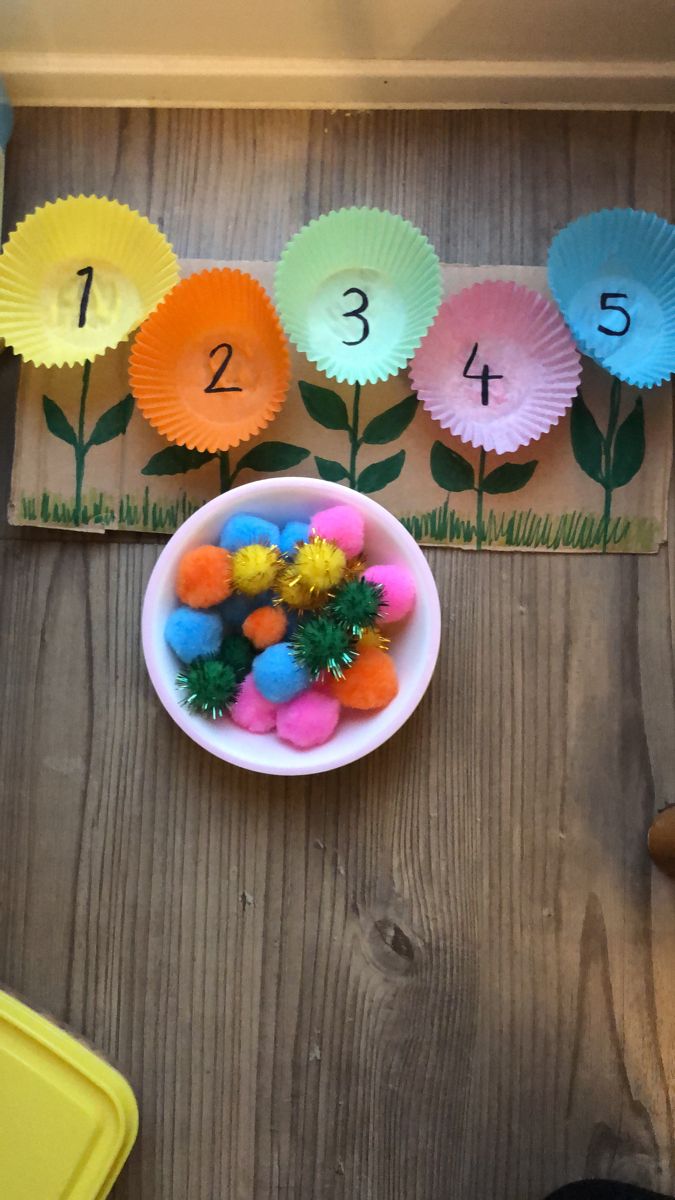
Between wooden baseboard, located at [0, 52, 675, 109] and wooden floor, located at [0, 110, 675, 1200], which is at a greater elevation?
wooden baseboard, located at [0, 52, 675, 109]

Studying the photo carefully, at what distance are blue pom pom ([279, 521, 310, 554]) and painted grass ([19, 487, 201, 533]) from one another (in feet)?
0.38

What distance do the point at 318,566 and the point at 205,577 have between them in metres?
0.10

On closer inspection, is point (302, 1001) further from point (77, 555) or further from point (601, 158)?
point (601, 158)

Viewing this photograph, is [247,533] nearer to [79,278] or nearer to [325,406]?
[325,406]

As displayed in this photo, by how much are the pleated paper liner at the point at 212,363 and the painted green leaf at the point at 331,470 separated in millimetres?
65

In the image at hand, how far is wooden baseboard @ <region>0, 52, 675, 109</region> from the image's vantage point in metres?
0.84

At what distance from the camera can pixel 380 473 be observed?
83cm

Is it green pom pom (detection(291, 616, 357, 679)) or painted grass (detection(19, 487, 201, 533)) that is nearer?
green pom pom (detection(291, 616, 357, 679))

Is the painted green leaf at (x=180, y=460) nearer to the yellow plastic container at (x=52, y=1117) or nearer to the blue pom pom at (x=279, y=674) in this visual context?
the blue pom pom at (x=279, y=674)

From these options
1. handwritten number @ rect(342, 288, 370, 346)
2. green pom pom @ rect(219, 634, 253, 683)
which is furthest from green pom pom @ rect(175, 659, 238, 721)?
handwritten number @ rect(342, 288, 370, 346)

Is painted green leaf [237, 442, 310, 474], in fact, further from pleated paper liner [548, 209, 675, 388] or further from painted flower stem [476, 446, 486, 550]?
pleated paper liner [548, 209, 675, 388]

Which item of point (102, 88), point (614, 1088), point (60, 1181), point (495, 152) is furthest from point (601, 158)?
point (60, 1181)

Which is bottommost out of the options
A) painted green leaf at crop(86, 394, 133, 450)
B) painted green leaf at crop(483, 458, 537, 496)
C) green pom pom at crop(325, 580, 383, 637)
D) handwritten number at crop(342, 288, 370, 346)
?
green pom pom at crop(325, 580, 383, 637)

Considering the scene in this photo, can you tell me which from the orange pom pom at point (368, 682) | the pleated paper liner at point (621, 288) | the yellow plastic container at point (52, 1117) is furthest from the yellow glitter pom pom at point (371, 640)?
the yellow plastic container at point (52, 1117)
